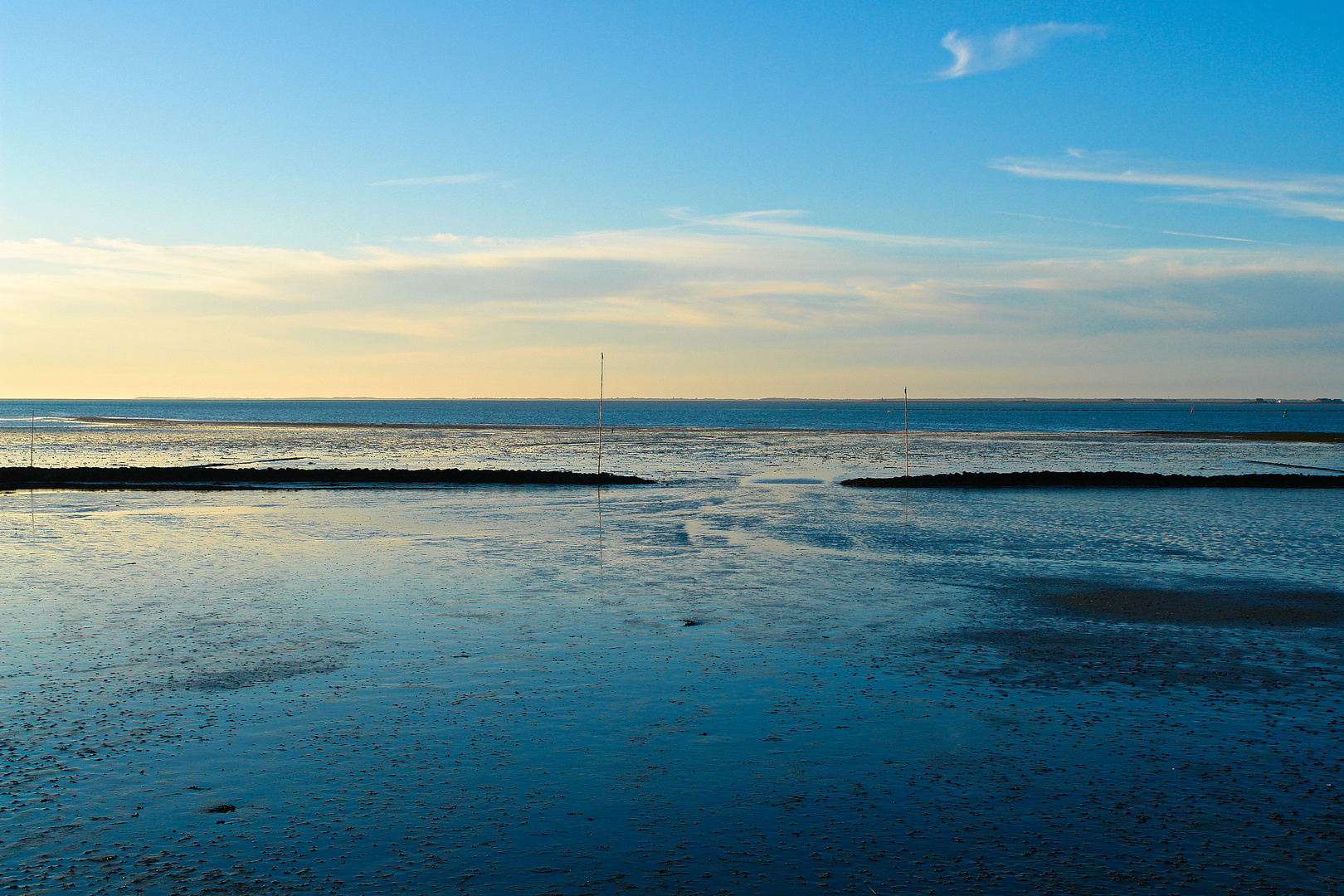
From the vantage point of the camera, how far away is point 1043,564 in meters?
21.5

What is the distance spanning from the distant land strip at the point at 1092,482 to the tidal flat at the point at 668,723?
70.2 feet

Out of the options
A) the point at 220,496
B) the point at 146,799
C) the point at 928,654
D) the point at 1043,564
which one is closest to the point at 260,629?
the point at 146,799

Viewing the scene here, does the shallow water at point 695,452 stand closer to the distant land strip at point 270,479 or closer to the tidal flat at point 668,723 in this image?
the distant land strip at point 270,479

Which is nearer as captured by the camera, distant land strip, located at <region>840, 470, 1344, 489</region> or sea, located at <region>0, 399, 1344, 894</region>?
sea, located at <region>0, 399, 1344, 894</region>

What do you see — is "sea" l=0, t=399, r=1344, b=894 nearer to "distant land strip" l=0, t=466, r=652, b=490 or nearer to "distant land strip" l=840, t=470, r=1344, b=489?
"distant land strip" l=0, t=466, r=652, b=490

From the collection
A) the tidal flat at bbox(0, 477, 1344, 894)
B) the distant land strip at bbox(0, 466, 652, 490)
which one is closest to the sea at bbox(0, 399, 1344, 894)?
the tidal flat at bbox(0, 477, 1344, 894)

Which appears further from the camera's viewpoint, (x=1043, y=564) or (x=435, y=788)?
→ (x=1043, y=564)

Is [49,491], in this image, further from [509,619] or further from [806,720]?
[806,720]

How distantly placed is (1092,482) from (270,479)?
38.2 meters

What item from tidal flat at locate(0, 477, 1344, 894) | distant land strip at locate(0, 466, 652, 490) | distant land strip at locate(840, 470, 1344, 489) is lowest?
tidal flat at locate(0, 477, 1344, 894)

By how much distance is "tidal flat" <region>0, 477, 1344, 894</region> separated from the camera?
Answer: 288 inches

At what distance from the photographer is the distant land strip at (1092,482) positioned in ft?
142

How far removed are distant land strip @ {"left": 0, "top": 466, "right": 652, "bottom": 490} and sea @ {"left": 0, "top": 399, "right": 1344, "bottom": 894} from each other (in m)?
17.9

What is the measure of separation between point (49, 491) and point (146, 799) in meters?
38.0
